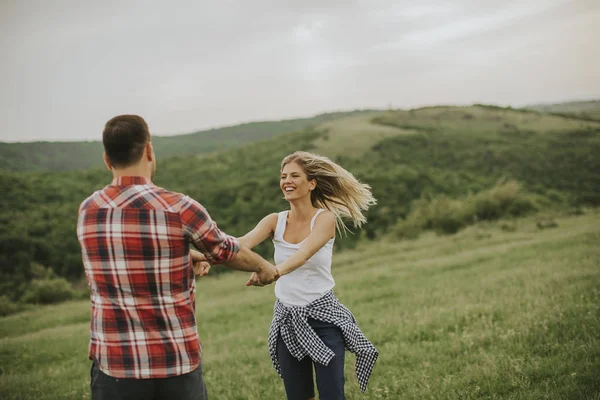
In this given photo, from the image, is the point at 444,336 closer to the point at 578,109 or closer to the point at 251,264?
the point at 251,264

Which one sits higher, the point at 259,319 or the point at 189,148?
the point at 189,148

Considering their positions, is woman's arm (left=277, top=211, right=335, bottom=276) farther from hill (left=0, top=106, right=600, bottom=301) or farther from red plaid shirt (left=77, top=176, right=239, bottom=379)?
hill (left=0, top=106, right=600, bottom=301)

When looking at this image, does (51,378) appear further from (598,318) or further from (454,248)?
(454,248)

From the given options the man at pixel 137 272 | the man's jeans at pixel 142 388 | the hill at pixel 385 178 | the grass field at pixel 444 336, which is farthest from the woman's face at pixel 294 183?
the hill at pixel 385 178

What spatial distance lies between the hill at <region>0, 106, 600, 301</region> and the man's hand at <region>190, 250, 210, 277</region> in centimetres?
2584

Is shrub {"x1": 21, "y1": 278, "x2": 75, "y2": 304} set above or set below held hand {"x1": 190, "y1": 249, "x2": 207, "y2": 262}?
below

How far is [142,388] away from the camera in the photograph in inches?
109

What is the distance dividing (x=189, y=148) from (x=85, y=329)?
86029mm

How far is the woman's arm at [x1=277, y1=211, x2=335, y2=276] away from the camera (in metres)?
3.97

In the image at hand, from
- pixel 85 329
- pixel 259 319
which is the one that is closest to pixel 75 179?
pixel 85 329

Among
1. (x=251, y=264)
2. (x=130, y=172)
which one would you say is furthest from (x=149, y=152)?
(x=251, y=264)

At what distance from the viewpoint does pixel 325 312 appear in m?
4.08

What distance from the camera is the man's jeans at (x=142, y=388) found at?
277 centimetres

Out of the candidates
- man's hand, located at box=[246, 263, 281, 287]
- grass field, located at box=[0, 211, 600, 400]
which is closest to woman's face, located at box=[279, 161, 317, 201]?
man's hand, located at box=[246, 263, 281, 287]
